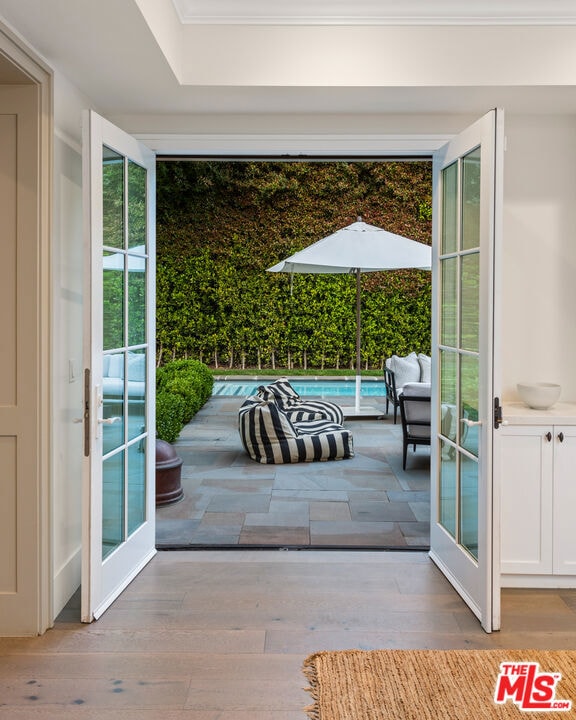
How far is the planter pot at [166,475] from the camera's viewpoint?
5035mm

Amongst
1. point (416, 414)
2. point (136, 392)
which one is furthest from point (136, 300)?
point (416, 414)

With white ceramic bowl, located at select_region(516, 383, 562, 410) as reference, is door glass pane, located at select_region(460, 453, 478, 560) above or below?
below

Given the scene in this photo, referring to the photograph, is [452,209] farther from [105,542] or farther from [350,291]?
[350,291]

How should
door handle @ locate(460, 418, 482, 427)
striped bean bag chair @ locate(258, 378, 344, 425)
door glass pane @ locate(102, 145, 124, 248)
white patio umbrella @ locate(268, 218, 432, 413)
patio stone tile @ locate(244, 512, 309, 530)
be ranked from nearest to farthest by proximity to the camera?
door handle @ locate(460, 418, 482, 427)
door glass pane @ locate(102, 145, 124, 248)
patio stone tile @ locate(244, 512, 309, 530)
striped bean bag chair @ locate(258, 378, 344, 425)
white patio umbrella @ locate(268, 218, 432, 413)

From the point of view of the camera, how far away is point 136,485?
3783mm

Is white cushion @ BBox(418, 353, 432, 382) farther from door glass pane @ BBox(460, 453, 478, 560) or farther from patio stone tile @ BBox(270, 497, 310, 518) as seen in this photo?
door glass pane @ BBox(460, 453, 478, 560)

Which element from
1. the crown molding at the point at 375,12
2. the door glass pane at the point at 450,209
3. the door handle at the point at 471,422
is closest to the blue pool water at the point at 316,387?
the door glass pane at the point at 450,209

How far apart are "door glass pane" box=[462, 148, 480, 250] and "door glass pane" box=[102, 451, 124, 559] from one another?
78.3 inches

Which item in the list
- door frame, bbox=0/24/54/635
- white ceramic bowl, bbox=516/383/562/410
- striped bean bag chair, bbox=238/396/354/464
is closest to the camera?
door frame, bbox=0/24/54/635

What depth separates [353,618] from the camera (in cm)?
315

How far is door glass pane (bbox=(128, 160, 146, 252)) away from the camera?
3.61 m

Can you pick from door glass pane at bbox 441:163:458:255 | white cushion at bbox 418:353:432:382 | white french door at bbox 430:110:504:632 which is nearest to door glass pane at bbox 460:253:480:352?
white french door at bbox 430:110:504:632

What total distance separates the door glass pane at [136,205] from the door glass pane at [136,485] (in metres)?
1.08

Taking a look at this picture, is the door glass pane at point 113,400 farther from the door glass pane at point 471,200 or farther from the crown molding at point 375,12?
the door glass pane at point 471,200
